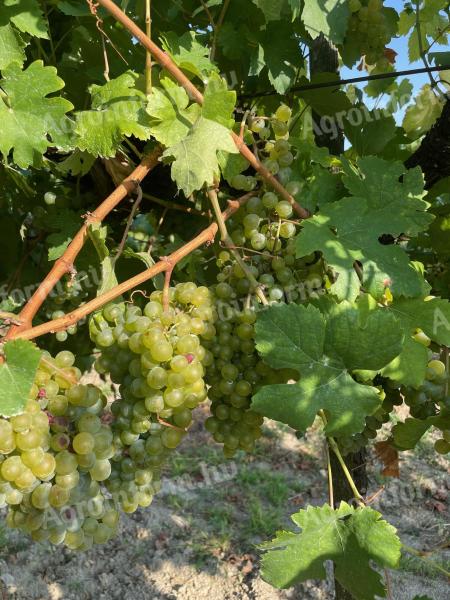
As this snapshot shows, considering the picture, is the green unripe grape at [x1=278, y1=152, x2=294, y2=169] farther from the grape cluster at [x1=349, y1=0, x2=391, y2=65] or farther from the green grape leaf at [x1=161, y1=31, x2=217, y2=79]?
the grape cluster at [x1=349, y1=0, x2=391, y2=65]

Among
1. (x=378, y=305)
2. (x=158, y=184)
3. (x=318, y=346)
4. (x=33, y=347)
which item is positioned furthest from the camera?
(x=158, y=184)

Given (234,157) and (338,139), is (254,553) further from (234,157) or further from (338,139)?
(234,157)

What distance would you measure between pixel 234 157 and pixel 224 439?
2.18 feet

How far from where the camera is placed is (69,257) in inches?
42.6

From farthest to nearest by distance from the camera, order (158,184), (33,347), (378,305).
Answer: (158,184)
(378,305)
(33,347)

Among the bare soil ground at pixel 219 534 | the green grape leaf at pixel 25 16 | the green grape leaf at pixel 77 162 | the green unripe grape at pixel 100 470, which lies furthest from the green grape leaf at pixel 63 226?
the bare soil ground at pixel 219 534

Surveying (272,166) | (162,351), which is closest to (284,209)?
(272,166)

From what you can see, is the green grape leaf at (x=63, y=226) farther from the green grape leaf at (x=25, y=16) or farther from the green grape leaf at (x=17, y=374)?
the green grape leaf at (x=17, y=374)

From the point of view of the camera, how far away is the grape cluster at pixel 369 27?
5.45ft

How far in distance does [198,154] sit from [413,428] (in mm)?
763

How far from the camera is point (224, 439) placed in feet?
4.25

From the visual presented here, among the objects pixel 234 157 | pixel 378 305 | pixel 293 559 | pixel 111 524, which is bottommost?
pixel 293 559

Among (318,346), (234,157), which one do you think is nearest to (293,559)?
(318,346)

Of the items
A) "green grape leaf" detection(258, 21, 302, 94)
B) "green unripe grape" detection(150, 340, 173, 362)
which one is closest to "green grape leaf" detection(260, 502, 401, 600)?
"green unripe grape" detection(150, 340, 173, 362)
